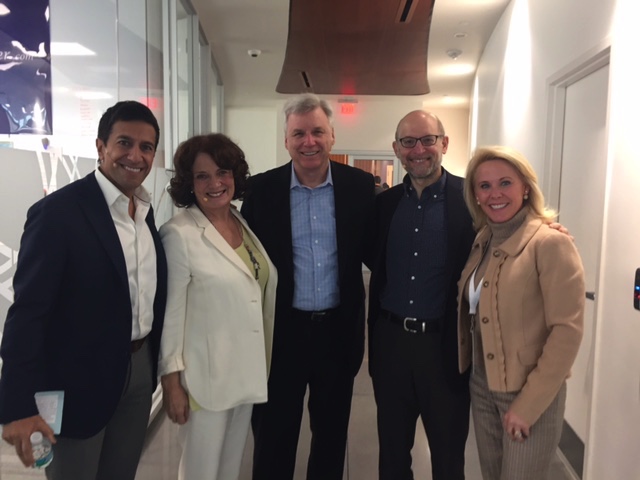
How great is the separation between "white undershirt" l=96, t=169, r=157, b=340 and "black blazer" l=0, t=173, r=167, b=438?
0.05 metres

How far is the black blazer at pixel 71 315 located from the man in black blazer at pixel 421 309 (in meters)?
1.10

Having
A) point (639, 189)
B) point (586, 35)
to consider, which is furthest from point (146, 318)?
point (586, 35)

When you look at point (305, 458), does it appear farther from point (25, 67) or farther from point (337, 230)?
point (25, 67)

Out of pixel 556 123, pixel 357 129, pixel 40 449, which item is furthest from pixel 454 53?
pixel 40 449

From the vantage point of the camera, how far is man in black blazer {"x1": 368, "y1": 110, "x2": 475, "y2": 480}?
6.40 feet

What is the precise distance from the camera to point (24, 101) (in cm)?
191

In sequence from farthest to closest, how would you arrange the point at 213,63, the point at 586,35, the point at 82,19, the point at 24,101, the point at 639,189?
the point at 213,63
the point at 586,35
the point at 82,19
the point at 639,189
the point at 24,101

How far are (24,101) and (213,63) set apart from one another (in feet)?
19.3

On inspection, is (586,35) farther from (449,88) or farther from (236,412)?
(449,88)

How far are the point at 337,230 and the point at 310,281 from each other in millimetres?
266

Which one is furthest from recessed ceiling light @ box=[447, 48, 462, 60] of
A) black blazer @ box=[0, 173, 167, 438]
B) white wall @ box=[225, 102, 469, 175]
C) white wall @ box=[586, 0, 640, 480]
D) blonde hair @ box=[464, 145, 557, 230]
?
black blazer @ box=[0, 173, 167, 438]

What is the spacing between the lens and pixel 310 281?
2137 mm

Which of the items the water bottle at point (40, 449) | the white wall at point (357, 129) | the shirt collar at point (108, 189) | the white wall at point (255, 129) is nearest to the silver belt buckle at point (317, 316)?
the shirt collar at point (108, 189)

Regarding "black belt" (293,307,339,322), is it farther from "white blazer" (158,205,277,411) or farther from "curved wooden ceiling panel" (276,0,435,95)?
"curved wooden ceiling panel" (276,0,435,95)
